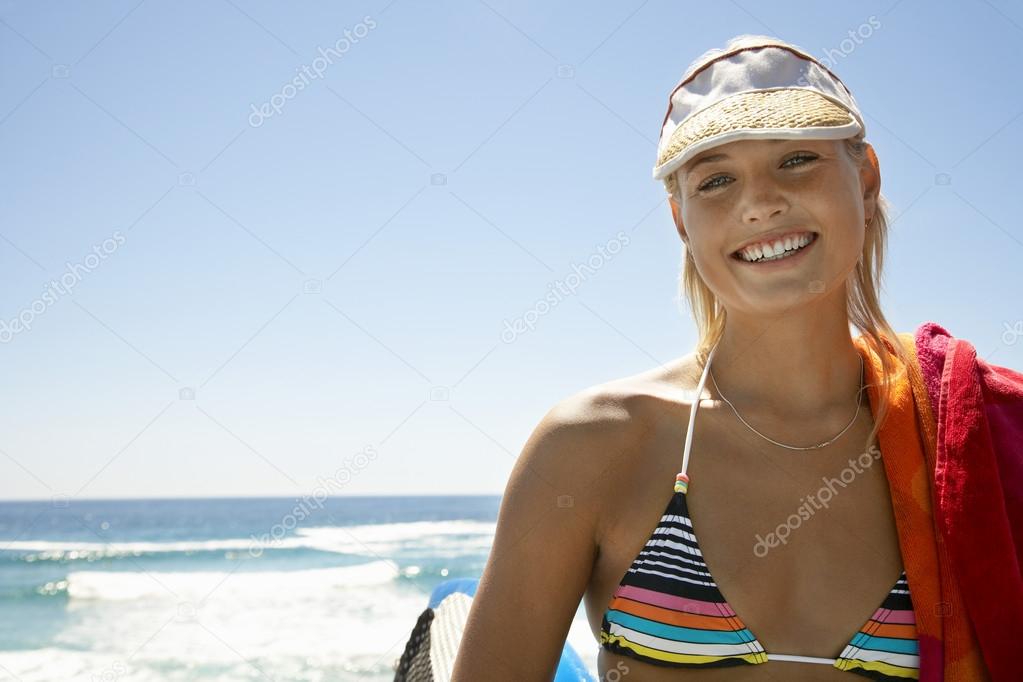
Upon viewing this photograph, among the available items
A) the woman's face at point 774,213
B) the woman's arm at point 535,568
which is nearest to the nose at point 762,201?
the woman's face at point 774,213

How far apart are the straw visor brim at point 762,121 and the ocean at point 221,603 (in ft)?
3.20

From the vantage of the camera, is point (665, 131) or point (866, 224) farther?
point (866, 224)

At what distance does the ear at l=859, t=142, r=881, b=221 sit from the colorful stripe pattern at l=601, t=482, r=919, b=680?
0.81 m

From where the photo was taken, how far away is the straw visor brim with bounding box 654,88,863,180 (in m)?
1.60

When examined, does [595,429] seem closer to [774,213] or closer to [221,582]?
[774,213]

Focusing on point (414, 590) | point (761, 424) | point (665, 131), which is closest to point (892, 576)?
point (761, 424)

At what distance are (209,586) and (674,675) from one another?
18.8 metres

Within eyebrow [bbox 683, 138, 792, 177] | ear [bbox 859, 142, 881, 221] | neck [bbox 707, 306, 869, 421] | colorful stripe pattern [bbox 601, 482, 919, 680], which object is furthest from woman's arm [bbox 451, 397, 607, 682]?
ear [bbox 859, 142, 881, 221]

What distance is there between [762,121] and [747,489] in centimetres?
74

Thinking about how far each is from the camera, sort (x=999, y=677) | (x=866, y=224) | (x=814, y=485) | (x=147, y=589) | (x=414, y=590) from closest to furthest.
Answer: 1. (x=999, y=677)
2. (x=814, y=485)
3. (x=866, y=224)
4. (x=414, y=590)
5. (x=147, y=589)

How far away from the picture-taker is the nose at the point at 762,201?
1.65 meters

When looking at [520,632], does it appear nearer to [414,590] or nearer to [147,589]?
[414,590]

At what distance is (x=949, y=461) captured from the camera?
171cm

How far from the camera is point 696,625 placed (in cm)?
157
